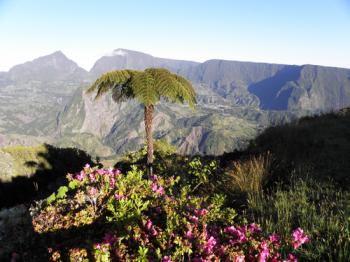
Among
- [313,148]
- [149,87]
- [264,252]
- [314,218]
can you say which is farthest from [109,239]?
[313,148]

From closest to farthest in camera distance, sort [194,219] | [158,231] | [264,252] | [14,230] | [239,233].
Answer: [264,252]
[239,233]
[158,231]
[194,219]
[14,230]

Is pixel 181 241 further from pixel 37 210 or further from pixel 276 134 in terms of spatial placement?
pixel 276 134

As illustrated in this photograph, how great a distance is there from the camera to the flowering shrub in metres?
3.11

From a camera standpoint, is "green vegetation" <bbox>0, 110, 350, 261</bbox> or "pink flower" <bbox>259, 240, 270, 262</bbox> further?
"green vegetation" <bbox>0, 110, 350, 261</bbox>

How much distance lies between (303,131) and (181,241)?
8.55 metres

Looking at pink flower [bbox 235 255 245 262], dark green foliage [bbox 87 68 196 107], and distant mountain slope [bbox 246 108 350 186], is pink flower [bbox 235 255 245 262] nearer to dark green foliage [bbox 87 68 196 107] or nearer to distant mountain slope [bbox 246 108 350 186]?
distant mountain slope [bbox 246 108 350 186]

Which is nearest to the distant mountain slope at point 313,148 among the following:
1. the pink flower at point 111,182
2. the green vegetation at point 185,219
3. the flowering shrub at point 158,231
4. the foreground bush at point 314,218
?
the green vegetation at point 185,219

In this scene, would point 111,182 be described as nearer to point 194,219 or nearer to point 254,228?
point 194,219

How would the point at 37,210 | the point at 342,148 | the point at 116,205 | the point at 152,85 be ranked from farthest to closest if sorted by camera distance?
the point at 152,85 → the point at 342,148 → the point at 37,210 → the point at 116,205

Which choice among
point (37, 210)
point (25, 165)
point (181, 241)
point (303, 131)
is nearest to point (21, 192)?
point (25, 165)

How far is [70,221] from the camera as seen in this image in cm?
394

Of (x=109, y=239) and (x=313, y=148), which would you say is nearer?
(x=109, y=239)

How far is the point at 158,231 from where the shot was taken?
3.53 m

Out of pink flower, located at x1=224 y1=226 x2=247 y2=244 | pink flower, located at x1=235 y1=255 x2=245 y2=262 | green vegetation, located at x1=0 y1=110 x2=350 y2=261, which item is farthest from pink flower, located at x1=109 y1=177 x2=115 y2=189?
pink flower, located at x1=235 y1=255 x2=245 y2=262
